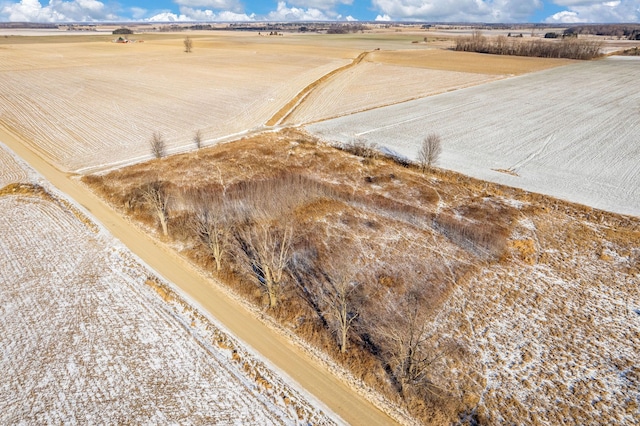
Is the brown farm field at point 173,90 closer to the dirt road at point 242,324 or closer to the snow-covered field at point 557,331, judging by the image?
the dirt road at point 242,324

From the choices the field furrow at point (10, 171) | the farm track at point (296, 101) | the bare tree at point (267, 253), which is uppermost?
the farm track at point (296, 101)

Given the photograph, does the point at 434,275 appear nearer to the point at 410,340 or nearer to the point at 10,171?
the point at 410,340

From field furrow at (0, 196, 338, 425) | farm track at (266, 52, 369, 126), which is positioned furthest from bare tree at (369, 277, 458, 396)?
farm track at (266, 52, 369, 126)

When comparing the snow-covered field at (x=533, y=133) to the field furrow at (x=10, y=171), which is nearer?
the snow-covered field at (x=533, y=133)

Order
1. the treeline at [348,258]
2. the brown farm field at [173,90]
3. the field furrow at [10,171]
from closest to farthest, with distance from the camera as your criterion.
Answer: the treeline at [348,258] → the field furrow at [10,171] → the brown farm field at [173,90]

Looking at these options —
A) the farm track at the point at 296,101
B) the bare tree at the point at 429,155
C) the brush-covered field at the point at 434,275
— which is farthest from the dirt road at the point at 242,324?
the farm track at the point at 296,101

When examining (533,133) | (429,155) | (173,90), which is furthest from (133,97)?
(533,133)
